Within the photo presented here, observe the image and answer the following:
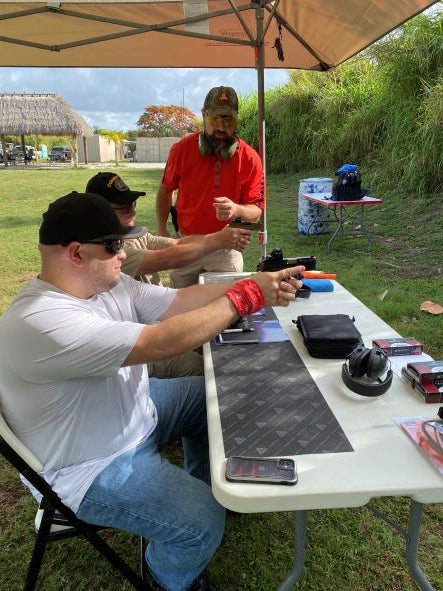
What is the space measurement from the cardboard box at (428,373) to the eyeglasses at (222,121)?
2196mm

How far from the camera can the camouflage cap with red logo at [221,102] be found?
304 centimetres

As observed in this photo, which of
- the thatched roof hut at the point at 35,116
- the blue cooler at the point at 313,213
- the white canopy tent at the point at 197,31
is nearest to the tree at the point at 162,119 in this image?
the thatched roof hut at the point at 35,116

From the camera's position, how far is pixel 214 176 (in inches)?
128

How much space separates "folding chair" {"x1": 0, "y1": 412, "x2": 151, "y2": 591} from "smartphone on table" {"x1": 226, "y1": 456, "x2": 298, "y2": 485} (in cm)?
64

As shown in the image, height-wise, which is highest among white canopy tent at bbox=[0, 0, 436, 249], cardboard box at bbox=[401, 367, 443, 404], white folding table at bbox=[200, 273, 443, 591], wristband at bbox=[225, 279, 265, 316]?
white canopy tent at bbox=[0, 0, 436, 249]

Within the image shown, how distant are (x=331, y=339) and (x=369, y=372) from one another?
0.27m

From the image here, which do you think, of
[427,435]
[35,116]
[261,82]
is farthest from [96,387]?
[35,116]

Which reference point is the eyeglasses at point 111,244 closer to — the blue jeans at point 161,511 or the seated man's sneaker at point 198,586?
the blue jeans at point 161,511

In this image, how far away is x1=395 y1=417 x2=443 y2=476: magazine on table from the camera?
1.11 metres

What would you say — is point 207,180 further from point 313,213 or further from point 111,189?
point 313,213

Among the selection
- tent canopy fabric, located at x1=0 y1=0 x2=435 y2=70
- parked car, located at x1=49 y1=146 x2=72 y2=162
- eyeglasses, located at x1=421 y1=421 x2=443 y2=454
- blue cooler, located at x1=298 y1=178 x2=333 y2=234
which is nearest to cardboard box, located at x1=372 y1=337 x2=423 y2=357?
eyeglasses, located at x1=421 y1=421 x2=443 y2=454

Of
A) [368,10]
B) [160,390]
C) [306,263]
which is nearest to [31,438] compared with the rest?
[160,390]

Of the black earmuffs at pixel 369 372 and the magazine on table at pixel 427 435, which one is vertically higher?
the black earmuffs at pixel 369 372

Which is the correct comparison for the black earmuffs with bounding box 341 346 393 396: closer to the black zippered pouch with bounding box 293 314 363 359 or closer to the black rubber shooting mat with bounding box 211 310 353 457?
the black rubber shooting mat with bounding box 211 310 353 457
